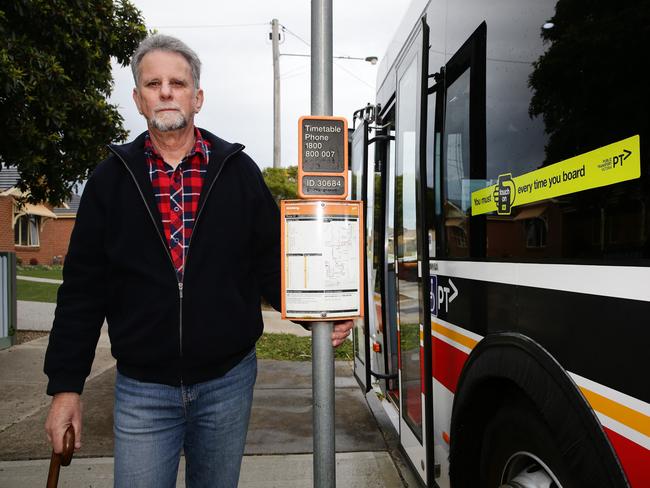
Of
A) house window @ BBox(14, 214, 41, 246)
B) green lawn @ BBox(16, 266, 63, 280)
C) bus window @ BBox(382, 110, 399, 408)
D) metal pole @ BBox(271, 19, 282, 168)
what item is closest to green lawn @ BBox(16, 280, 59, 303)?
green lawn @ BBox(16, 266, 63, 280)

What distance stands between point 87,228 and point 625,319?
65.8 inches

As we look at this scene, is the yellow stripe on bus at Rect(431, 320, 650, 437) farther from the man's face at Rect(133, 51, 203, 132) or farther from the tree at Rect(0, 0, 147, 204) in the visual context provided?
the tree at Rect(0, 0, 147, 204)

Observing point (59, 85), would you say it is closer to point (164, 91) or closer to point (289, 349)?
point (289, 349)

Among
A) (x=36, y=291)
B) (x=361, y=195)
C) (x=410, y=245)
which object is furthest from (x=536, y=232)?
(x=36, y=291)

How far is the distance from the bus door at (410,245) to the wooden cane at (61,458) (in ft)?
5.25

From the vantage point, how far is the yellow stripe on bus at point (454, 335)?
2.32m

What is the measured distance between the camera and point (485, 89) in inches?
85.5

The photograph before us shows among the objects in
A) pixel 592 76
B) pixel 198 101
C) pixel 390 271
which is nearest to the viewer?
pixel 592 76

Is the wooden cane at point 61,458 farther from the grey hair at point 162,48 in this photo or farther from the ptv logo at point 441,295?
the ptv logo at point 441,295

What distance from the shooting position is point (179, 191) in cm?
197

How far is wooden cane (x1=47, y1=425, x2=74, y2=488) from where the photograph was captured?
1.74 meters

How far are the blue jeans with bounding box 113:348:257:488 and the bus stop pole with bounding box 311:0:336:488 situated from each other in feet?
1.21

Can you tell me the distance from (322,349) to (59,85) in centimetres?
624

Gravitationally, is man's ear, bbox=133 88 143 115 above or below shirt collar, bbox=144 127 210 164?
above
